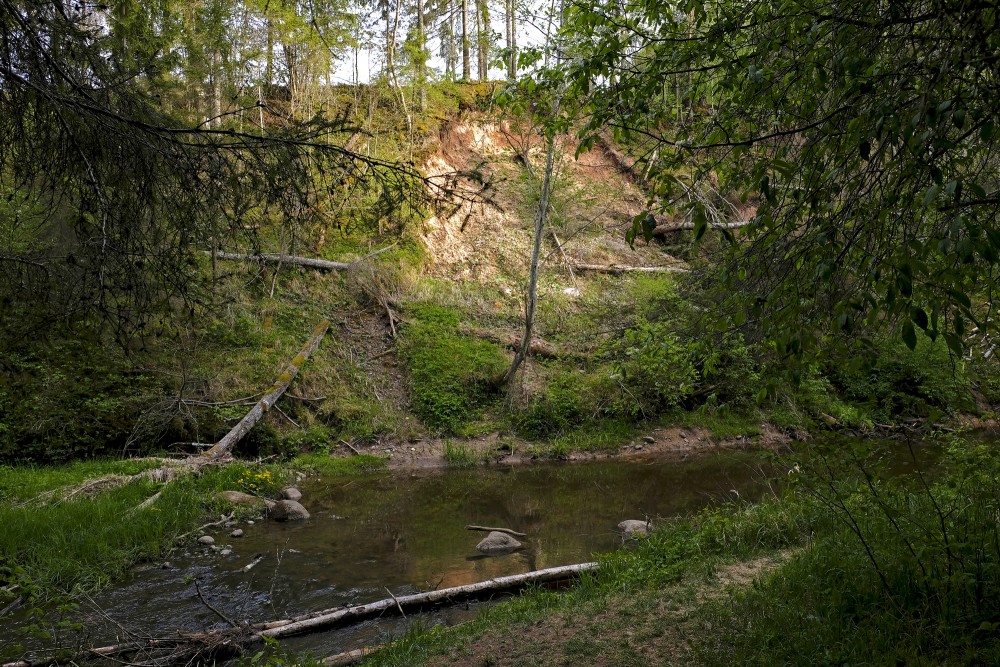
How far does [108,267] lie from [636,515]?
7595 millimetres

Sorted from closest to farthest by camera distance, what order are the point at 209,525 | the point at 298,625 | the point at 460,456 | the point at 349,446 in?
the point at 298,625
the point at 209,525
the point at 460,456
the point at 349,446

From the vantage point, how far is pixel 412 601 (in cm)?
564

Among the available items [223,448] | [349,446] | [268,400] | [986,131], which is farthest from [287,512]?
[986,131]

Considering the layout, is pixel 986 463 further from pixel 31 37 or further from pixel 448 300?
pixel 448 300

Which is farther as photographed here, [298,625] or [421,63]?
[421,63]

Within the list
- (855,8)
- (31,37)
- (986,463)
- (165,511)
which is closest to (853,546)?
(986,463)

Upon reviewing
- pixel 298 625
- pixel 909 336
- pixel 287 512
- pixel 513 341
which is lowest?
pixel 287 512

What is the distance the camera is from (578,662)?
3.85 m

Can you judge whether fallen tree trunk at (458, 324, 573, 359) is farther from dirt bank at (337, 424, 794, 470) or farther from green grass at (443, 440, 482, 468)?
green grass at (443, 440, 482, 468)

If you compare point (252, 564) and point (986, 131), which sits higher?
point (986, 131)

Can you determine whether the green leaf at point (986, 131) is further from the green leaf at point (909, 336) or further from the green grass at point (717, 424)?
the green grass at point (717, 424)

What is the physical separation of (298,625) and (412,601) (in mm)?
1027

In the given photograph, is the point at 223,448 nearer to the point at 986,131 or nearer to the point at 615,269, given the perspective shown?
the point at 986,131

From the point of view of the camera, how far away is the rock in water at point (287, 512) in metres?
8.84
